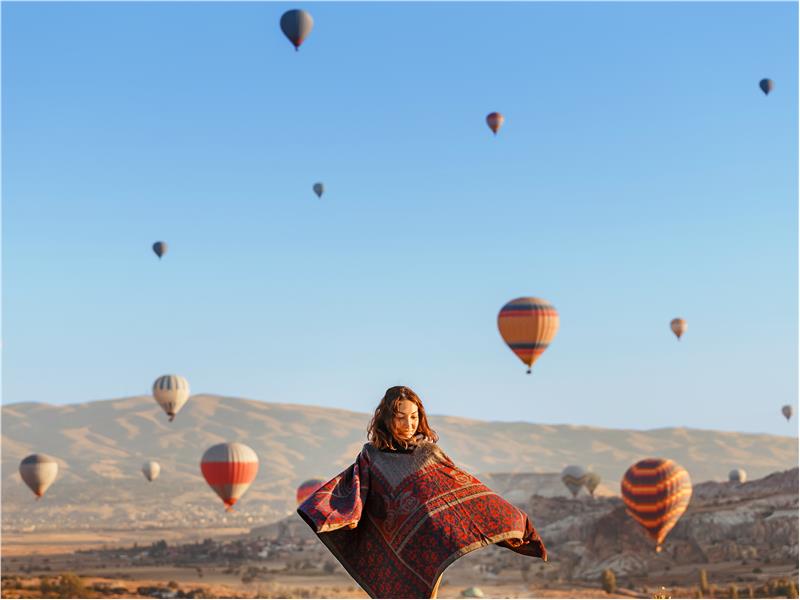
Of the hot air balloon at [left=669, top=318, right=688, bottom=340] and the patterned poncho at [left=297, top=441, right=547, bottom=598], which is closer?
the patterned poncho at [left=297, top=441, right=547, bottom=598]

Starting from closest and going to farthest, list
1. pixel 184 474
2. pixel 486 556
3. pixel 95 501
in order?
pixel 486 556 < pixel 95 501 < pixel 184 474

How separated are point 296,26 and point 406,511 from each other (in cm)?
5129

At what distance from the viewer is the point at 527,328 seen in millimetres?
52656

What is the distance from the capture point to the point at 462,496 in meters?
6.91

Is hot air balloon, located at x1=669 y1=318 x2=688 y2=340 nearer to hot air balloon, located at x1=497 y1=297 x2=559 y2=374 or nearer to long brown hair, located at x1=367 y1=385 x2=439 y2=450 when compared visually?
hot air balloon, located at x1=497 y1=297 x2=559 y2=374

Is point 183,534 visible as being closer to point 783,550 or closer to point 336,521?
point 783,550

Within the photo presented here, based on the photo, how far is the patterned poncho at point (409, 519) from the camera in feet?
22.2

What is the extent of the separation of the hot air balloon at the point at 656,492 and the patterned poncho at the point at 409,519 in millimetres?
50825

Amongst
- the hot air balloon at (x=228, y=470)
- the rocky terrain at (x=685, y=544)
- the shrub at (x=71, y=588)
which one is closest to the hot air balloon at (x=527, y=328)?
the rocky terrain at (x=685, y=544)

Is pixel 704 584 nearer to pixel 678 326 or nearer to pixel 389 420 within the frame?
pixel 678 326

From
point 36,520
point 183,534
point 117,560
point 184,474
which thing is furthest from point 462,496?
point 184,474

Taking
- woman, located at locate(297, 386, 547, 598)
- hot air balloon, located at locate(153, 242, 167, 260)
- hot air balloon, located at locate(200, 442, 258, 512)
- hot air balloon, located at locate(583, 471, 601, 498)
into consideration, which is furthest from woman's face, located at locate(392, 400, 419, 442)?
hot air balloon, located at locate(583, 471, 601, 498)

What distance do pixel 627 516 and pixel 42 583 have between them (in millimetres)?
35347

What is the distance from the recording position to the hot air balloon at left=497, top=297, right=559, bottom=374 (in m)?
52.7
